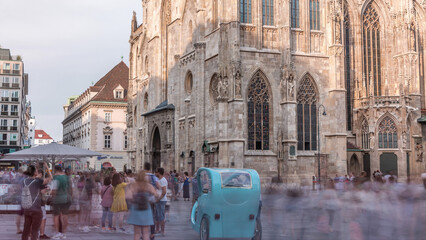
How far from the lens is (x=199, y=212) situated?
1253cm

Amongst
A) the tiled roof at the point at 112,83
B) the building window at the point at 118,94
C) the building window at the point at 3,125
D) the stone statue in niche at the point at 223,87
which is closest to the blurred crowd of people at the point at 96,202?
the stone statue in niche at the point at 223,87

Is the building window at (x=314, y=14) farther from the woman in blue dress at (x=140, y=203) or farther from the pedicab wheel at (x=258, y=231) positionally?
the woman in blue dress at (x=140, y=203)

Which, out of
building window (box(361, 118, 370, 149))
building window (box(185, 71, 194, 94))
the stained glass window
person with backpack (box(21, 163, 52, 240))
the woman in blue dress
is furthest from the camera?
building window (box(185, 71, 194, 94))

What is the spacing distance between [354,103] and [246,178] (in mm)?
30153

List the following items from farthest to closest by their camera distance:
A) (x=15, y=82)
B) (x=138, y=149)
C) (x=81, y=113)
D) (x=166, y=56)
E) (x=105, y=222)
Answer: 1. (x=81, y=113)
2. (x=15, y=82)
3. (x=138, y=149)
4. (x=166, y=56)
5. (x=105, y=222)

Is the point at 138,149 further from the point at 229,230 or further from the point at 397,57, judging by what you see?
the point at 229,230

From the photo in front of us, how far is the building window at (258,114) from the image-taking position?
35688 mm

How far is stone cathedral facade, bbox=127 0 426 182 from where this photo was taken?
116 feet

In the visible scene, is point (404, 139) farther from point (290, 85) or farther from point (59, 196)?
point (59, 196)

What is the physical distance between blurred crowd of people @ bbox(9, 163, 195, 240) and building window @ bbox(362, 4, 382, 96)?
94.5 feet

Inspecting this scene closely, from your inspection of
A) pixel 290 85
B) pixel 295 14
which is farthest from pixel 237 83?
pixel 295 14

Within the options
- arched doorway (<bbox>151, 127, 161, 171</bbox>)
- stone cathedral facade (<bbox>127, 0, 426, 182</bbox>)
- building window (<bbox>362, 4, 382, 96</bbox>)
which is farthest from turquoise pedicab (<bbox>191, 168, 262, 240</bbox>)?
arched doorway (<bbox>151, 127, 161, 171</bbox>)

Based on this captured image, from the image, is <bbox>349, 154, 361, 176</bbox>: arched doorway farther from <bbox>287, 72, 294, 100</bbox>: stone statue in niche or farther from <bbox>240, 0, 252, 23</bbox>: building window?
<bbox>240, 0, 252, 23</bbox>: building window

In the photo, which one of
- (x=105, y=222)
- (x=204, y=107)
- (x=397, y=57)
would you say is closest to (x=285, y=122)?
(x=204, y=107)
